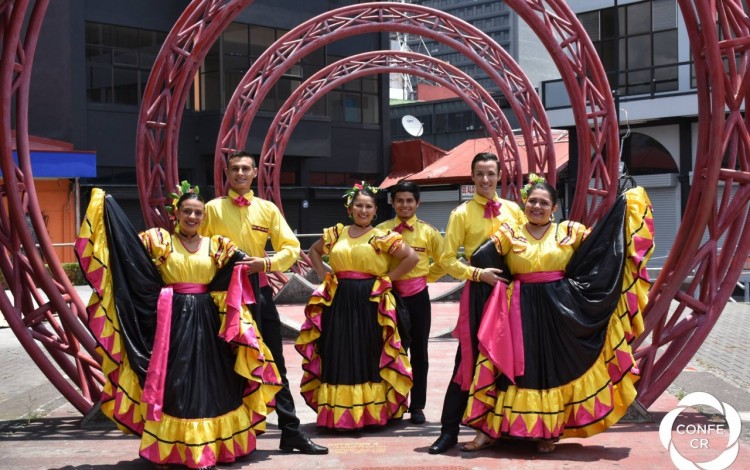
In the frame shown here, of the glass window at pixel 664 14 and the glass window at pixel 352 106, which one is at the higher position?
the glass window at pixel 664 14

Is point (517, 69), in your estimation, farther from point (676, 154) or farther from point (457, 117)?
point (457, 117)

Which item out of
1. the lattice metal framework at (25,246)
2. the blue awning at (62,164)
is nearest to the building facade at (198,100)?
the blue awning at (62,164)

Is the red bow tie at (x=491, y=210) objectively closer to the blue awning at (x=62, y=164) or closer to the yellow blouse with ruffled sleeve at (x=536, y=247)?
the yellow blouse with ruffled sleeve at (x=536, y=247)

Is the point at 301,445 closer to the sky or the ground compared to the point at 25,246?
closer to the ground

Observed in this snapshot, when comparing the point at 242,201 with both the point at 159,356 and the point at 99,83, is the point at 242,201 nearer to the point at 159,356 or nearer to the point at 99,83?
the point at 159,356

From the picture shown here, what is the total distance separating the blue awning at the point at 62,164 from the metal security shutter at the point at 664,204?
46.8 feet

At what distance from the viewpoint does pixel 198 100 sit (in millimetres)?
30625

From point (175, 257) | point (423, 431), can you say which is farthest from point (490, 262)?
point (175, 257)

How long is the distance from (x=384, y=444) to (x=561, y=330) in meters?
1.44

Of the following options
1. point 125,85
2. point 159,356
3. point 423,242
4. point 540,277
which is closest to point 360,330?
point 423,242

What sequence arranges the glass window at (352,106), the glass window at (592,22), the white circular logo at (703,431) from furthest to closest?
the glass window at (352,106) → the glass window at (592,22) → the white circular logo at (703,431)

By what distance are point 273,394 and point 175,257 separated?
107 centimetres

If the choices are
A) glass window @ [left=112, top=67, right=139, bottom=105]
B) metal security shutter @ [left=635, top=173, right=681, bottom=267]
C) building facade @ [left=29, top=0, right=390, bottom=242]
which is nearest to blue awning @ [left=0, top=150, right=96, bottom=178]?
building facade @ [left=29, top=0, right=390, bottom=242]

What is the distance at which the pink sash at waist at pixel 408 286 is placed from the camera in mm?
7367
